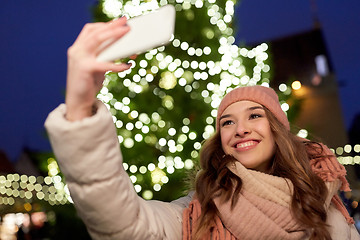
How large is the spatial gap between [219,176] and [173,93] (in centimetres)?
439

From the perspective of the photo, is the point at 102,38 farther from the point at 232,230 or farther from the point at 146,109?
the point at 146,109

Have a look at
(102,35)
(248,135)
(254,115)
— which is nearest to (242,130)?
(248,135)

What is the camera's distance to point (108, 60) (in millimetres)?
1116

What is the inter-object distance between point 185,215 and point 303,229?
0.56m

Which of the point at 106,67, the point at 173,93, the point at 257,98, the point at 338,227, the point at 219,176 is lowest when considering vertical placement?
the point at 338,227

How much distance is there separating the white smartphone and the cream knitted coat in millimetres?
190

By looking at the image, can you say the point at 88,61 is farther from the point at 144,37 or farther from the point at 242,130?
the point at 242,130

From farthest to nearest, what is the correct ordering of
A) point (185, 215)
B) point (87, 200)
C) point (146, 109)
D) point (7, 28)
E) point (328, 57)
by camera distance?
point (7, 28), point (328, 57), point (146, 109), point (185, 215), point (87, 200)

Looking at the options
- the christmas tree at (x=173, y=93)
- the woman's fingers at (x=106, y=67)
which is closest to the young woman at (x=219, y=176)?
the woman's fingers at (x=106, y=67)

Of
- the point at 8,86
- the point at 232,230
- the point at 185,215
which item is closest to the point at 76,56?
the point at 185,215

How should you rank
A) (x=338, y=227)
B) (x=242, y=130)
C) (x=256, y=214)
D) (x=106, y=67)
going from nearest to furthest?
(x=106, y=67), (x=256, y=214), (x=338, y=227), (x=242, y=130)

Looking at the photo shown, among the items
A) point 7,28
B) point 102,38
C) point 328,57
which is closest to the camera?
point 102,38

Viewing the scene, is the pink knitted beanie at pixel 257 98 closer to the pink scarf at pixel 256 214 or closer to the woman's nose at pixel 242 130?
the woman's nose at pixel 242 130

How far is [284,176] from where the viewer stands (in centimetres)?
215
